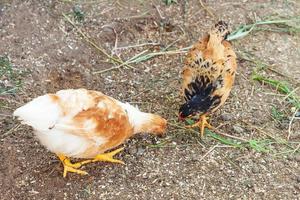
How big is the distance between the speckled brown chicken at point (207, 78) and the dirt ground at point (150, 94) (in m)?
0.32

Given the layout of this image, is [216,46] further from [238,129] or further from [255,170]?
[255,170]

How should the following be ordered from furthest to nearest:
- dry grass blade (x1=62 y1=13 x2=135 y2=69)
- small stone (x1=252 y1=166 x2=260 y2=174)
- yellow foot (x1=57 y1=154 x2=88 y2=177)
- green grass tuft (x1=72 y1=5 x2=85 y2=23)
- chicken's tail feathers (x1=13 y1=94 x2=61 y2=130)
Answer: green grass tuft (x1=72 y1=5 x2=85 y2=23) < dry grass blade (x1=62 y1=13 x2=135 y2=69) < small stone (x1=252 y1=166 x2=260 y2=174) < yellow foot (x1=57 y1=154 x2=88 y2=177) < chicken's tail feathers (x1=13 y1=94 x2=61 y2=130)

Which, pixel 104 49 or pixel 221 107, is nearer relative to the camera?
pixel 221 107

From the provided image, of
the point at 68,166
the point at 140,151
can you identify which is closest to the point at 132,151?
the point at 140,151

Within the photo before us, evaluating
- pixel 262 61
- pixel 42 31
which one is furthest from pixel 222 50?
pixel 42 31

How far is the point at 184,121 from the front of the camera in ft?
15.7

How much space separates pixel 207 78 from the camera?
4.54m

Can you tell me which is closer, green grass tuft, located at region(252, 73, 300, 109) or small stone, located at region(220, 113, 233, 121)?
Answer: small stone, located at region(220, 113, 233, 121)

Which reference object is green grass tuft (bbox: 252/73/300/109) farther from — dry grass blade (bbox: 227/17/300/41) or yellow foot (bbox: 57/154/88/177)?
yellow foot (bbox: 57/154/88/177)

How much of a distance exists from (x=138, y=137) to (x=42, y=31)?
63.2 inches

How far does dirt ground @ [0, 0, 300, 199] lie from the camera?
418cm

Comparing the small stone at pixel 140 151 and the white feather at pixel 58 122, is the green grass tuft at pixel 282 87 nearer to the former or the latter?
the small stone at pixel 140 151

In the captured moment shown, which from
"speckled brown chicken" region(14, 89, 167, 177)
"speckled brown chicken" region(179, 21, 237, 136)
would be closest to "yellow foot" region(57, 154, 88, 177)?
"speckled brown chicken" region(14, 89, 167, 177)

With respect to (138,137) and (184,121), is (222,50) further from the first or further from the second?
(138,137)
